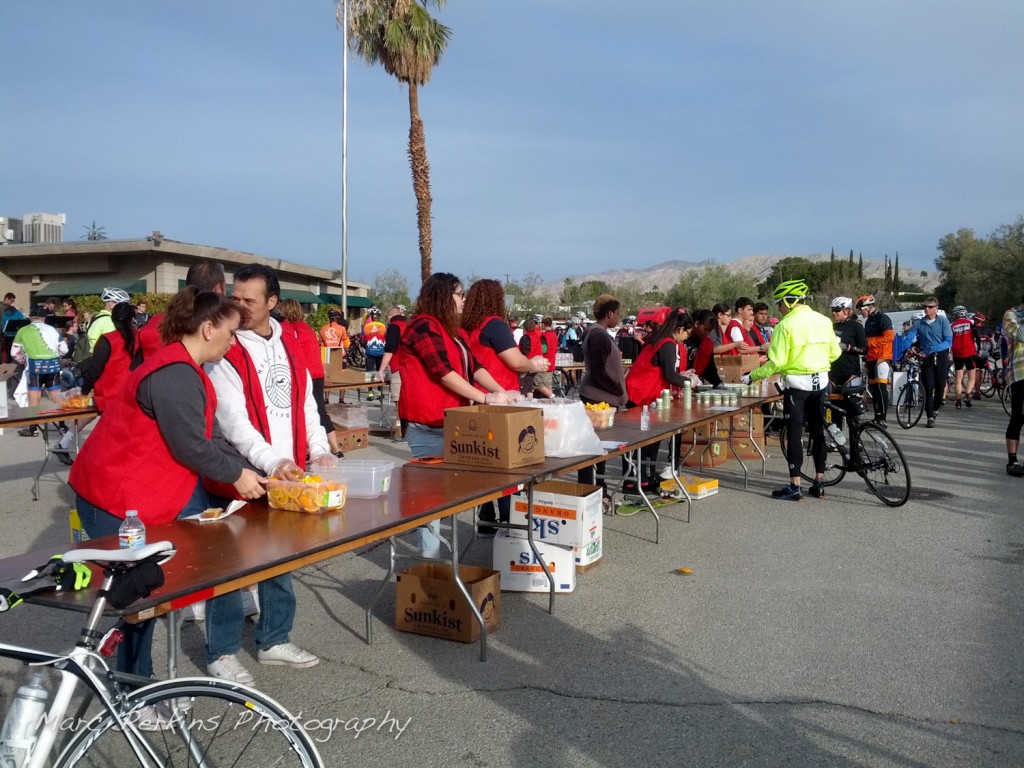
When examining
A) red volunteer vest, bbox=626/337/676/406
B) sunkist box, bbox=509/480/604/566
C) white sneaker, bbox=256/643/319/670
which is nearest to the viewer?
white sneaker, bbox=256/643/319/670

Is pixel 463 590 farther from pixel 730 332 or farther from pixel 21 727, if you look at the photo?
pixel 730 332

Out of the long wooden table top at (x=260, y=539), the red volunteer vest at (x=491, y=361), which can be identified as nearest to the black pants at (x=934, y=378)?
the red volunteer vest at (x=491, y=361)

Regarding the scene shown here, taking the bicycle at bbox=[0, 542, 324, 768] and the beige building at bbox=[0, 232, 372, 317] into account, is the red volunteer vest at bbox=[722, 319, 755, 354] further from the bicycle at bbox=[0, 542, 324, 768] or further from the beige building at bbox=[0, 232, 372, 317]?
the beige building at bbox=[0, 232, 372, 317]

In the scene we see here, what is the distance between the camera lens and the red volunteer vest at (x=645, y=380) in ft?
29.0

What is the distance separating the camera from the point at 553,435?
18.2 ft

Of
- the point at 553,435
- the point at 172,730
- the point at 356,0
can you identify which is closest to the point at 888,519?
the point at 553,435

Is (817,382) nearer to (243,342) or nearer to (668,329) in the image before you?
(668,329)

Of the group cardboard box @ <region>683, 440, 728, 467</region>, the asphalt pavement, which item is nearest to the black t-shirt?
cardboard box @ <region>683, 440, 728, 467</region>

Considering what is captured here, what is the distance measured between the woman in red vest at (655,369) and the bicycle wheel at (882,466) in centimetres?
177

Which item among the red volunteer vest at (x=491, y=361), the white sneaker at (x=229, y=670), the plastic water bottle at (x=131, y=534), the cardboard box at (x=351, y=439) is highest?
the red volunteer vest at (x=491, y=361)

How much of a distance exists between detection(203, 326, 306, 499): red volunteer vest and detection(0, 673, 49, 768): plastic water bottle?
1566 mm

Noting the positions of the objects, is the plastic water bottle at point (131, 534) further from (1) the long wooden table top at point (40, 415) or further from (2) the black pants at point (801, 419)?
(2) the black pants at point (801, 419)

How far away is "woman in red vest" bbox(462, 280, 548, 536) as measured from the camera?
593 cm

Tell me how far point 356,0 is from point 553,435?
23.0 metres
